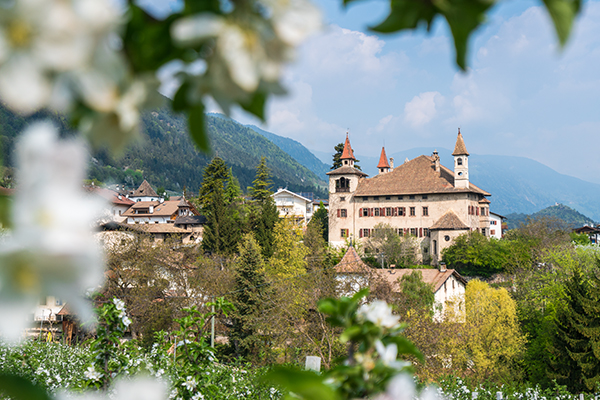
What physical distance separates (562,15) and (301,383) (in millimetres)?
409

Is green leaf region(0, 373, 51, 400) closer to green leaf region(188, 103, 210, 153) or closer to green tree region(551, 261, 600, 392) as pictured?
green leaf region(188, 103, 210, 153)

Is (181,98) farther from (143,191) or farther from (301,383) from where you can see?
(143,191)

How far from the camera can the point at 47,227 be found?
1.02ft

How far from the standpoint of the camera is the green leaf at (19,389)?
0.35 metres

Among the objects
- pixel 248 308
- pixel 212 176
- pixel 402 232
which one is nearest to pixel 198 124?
pixel 248 308

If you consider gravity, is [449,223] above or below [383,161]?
below

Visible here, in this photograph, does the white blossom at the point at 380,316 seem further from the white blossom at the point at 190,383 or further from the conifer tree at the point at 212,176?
the conifer tree at the point at 212,176

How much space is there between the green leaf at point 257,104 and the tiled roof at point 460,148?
129ft

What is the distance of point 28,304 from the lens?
34 cm

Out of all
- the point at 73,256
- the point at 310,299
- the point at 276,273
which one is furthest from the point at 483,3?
the point at 276,273

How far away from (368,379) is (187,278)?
23.6 m

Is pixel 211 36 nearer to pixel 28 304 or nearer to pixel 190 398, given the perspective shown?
pixel 28 304

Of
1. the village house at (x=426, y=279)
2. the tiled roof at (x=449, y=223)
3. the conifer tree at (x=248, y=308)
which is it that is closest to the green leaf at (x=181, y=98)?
the village house at (x=426, y=279)

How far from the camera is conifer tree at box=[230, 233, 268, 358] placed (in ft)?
61.7
